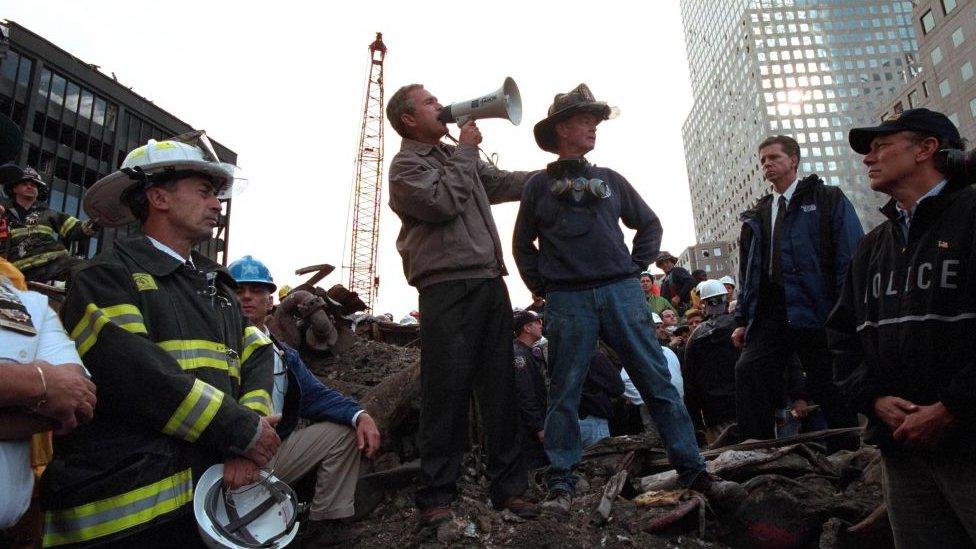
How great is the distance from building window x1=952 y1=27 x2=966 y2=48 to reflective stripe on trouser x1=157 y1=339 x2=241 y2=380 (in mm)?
57233

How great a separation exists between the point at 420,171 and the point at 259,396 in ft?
5.26

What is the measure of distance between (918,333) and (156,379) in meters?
2.68

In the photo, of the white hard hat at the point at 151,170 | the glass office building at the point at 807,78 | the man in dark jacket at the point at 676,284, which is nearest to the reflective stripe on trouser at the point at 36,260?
the white hard hat at the point at 151,170

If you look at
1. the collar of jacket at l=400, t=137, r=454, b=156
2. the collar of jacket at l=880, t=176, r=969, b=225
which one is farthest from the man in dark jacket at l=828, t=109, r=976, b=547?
the collar of jacket at l=400, t=137, r=454, b=156

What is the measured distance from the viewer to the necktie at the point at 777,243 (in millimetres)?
3974

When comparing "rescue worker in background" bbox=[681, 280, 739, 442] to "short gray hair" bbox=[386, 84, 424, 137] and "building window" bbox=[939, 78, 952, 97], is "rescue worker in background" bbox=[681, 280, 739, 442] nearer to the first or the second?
"short gray hair" bbox=[386, 84, 424, 137]

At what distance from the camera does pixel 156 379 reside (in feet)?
5.97

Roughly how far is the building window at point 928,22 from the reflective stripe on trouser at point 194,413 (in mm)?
60786

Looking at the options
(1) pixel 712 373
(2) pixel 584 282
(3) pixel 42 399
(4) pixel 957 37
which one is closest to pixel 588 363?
(2) pixel 584 282

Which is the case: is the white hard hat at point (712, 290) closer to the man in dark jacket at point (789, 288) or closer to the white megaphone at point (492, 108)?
the man in dark jacket at point (789, 288)

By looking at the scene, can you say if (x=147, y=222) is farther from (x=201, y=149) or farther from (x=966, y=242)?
(x=966, y=242)

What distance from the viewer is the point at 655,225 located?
3.72 metres

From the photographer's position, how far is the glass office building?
104m

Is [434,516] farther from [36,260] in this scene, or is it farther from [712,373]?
[36,260]
